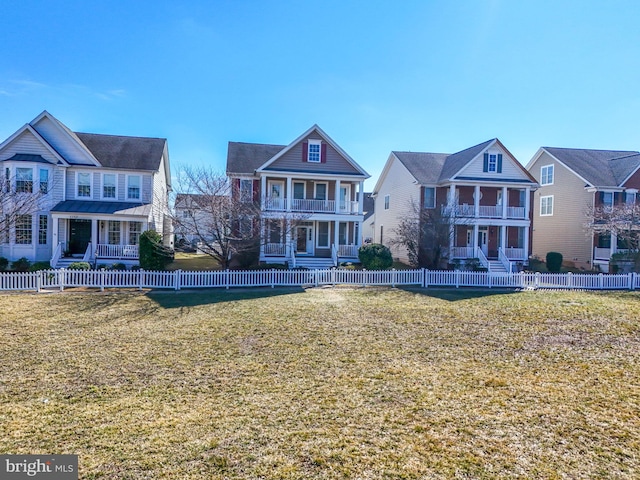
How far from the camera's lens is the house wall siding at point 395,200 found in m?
27.9

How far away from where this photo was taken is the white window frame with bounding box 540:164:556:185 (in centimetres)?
3142

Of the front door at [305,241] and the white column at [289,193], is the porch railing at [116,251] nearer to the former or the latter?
the white column at [289,193]

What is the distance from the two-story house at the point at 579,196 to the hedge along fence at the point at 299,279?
9931 mm

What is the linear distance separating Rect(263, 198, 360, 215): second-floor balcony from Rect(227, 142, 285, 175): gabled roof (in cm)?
315

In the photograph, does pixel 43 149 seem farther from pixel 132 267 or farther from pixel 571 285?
pixel 571 285

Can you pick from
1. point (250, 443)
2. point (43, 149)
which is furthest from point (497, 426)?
point (43, 149)

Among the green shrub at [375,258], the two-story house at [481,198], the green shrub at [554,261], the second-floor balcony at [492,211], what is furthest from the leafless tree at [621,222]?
the green shrub at [375,258]

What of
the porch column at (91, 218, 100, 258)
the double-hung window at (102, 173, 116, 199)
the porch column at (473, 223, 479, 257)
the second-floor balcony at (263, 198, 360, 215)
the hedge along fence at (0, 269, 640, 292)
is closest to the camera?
the hedge along fence at (0, 269, 640, 292)

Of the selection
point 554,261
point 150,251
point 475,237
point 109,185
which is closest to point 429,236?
point 475,237

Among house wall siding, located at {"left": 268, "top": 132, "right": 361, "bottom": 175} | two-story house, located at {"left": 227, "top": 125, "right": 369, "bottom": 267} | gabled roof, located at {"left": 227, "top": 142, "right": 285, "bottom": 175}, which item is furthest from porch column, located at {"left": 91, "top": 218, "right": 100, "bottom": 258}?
house wall siding, located at {"left": 268, "top": 132, "right": 361, "bottom": 175}

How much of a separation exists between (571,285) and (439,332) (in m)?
12.6

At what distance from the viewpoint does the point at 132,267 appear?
21.5 metres

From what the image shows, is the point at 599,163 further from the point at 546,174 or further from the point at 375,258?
the point at 375,258

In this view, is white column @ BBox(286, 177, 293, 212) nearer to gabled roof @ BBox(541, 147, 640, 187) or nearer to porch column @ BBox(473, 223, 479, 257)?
porch column @ BBox(473, 223, 479, 257)
